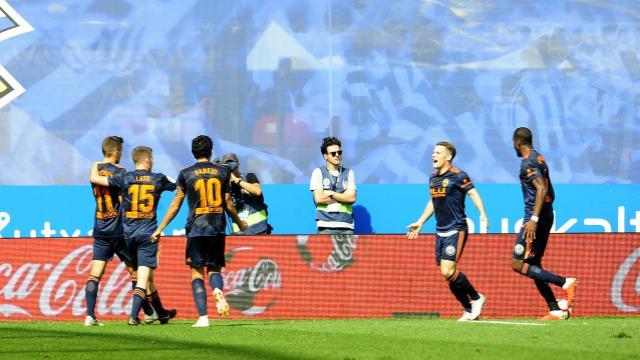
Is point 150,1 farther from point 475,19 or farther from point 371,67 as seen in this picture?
point 475,19

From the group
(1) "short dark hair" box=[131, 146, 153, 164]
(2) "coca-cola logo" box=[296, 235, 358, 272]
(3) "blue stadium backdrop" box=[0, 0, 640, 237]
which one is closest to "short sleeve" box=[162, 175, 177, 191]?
(1) "short dark hair" box=[131, 146, 153, 164]

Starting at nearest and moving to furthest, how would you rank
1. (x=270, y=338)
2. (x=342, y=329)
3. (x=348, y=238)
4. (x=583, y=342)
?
A: (x=583, y=342), (x=270, y=338), (x=342, y=329), (x=348, y=238)

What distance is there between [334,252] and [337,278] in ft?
1.01

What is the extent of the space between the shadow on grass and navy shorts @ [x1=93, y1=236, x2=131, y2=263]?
1.54 metres

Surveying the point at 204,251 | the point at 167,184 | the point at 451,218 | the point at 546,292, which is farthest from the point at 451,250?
the point at 167,184

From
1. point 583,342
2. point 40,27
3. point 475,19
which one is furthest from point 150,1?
point 583,342

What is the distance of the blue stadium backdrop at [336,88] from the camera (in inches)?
704

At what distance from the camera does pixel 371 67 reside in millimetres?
18203

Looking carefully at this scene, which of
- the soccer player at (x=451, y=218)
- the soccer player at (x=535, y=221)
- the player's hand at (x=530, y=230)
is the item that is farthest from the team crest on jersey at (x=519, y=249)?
the soccer player at (x=451, y=218)

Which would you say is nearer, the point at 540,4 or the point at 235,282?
the point at 235,282

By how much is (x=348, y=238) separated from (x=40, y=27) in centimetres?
590

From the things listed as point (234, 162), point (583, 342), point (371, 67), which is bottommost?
point (583, 342)

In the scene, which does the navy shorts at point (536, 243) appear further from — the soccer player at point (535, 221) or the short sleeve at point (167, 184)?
the short sleeve at point (167, 184)

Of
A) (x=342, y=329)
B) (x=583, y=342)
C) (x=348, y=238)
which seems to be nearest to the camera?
(x=583, y=342)
